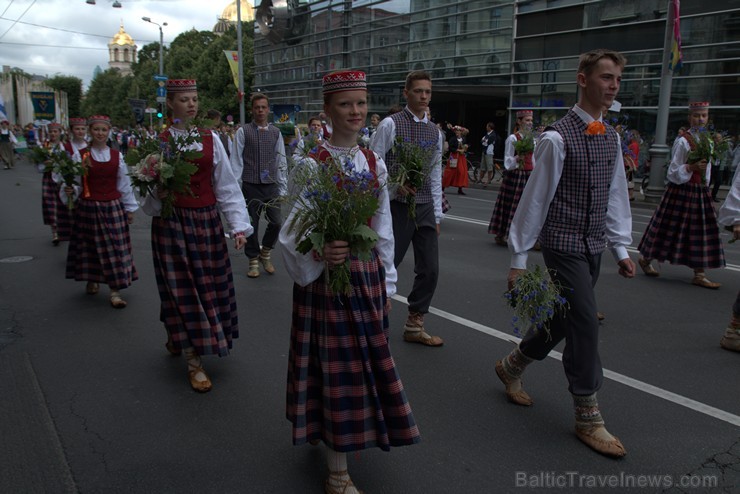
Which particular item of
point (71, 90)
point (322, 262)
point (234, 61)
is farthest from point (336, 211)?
point (71, 90)

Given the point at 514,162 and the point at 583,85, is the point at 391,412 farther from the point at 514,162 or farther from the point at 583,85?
the point at 514,162

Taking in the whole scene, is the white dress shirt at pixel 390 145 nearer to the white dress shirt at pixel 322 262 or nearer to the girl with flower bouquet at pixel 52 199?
the white dress shirt at pixel 322 262

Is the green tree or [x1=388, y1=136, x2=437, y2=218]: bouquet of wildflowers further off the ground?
the green tree

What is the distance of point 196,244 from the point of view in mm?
4328

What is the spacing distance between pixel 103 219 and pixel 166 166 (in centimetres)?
281

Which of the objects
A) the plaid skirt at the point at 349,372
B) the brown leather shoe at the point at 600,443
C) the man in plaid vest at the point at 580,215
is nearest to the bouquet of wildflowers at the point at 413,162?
the man in plaid vest at the point at 580,215

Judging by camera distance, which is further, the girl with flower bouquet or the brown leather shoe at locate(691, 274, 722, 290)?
the girl with flower bouquet

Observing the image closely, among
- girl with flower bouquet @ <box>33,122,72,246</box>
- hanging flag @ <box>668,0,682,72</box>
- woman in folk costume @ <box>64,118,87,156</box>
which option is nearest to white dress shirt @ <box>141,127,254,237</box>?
woman in folk costume @ <box>64,118,87,156</box>

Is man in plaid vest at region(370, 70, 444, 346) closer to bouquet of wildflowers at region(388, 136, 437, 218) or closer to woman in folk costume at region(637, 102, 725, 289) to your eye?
bouquet of wildflowers at region(388, 136, 437, 218)

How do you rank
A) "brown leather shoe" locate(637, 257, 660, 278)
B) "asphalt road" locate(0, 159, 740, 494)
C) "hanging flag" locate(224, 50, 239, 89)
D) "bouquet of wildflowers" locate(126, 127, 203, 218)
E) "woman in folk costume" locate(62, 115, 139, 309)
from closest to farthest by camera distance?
"asphalt road" locate(0, 159, 740, 494) → "bouquet of wildflowers" locate(126, 127, 203, 218) → "woman in folk costume" locate(62, 115, 139, 309) → "brown leather shoe" locate(637, 257, 660, 278) → "hanging flag" locate(224, 50, 239, 89)

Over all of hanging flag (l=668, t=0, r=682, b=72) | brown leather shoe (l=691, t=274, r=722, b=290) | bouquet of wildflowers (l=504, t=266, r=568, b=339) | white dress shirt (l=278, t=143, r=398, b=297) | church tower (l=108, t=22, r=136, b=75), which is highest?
church tower (l=108, t=22, r=136, b=75)

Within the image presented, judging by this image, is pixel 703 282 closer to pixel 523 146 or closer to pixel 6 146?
pixel 523 146

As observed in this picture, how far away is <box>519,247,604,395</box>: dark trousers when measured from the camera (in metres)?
3.38

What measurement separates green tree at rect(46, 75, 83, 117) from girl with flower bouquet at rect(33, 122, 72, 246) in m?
134
